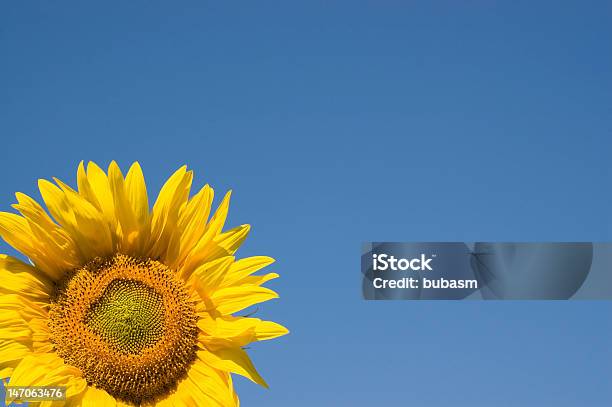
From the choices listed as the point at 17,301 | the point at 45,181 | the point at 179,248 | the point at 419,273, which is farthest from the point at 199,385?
the point at 419,273

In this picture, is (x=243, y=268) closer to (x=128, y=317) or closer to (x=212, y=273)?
(x=212, y=273)

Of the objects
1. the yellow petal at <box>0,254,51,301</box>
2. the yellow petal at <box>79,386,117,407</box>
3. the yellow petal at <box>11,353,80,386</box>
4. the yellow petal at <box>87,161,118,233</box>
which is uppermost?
the yellow petal at <box>87,161,118,233</box>

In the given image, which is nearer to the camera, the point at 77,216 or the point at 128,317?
the point at 77,216

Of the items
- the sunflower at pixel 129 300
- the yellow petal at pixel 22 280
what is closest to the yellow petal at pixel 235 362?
the sunflower at pixel 129 300

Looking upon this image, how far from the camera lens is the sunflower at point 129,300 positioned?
188 inches

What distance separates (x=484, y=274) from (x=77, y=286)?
24.3ft

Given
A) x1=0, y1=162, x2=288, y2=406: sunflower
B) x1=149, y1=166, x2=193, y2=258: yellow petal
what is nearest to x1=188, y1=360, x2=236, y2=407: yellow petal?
x1=0, y1=162, x2=288, y2=406: sunflower

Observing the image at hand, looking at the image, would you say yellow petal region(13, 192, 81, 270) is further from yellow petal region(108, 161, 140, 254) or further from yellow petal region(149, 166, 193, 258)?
yellow petal region(149, 166, 193, 258)

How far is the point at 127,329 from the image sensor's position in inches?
192

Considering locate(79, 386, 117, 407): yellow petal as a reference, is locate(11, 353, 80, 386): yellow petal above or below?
above

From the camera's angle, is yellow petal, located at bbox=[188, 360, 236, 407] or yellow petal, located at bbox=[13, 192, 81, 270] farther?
yellow petal, located at bbox=[188, 360, 236, 407]

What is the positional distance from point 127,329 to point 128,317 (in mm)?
72

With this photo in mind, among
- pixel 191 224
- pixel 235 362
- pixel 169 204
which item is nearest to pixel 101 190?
pixel 169 204

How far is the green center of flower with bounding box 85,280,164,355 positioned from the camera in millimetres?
4871
